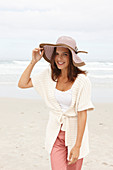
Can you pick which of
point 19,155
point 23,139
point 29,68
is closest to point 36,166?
point 19,155

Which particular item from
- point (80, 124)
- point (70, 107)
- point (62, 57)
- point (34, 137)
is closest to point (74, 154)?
point (80, 124)

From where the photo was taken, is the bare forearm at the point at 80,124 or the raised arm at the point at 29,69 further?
the raised arm at the point at 29,69

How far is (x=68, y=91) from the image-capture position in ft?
7.75

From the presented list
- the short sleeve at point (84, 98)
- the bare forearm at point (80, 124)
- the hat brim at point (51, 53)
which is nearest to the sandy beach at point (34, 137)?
the bare forearm at point (80, 124)

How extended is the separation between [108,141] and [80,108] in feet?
9.32

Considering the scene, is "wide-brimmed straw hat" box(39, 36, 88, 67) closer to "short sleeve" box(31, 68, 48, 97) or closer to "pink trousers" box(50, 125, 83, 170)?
"short sleeve" box(31, 68, 48, 97)

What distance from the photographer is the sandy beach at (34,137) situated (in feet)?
13.1

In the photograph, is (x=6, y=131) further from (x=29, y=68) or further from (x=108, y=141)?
(x=29, y=68)

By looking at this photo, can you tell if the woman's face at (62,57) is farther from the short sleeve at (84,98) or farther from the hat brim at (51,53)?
the short sleeve at (84,98)

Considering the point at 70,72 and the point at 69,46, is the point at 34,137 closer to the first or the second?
the point at 70,72

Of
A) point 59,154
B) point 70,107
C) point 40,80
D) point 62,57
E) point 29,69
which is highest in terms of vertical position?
point 62,57

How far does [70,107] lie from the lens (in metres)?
2.36

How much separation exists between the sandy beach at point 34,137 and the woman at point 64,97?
1503 millimetres

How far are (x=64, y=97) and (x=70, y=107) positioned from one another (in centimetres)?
10
